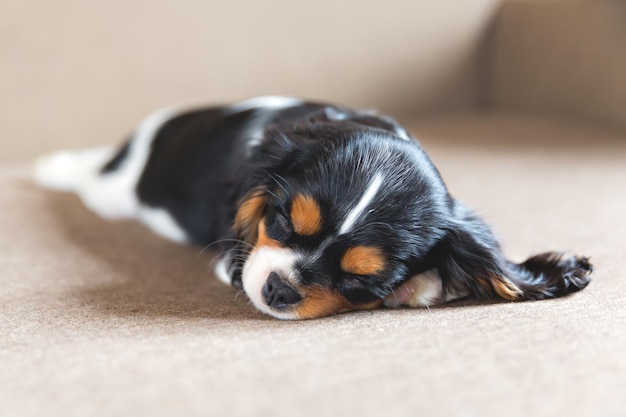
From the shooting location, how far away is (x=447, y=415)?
1.05m

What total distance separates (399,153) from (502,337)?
512 millimetres

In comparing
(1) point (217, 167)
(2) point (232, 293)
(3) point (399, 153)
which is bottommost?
(2) point (232, 293)

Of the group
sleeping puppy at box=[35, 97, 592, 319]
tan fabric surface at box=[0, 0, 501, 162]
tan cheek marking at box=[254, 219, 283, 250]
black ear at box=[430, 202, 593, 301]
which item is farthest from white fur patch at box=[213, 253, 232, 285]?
tan fabric surface at box=[0, 0, 501, 162]

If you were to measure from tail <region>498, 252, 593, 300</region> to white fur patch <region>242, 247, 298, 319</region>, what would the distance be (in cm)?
50

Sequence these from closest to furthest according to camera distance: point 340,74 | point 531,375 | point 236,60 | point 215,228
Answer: point 531,375 < point 215,228 < point 236,60 < point 340,74

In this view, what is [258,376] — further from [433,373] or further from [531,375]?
[531,375]

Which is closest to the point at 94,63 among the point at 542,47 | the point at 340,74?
the point at 340,74

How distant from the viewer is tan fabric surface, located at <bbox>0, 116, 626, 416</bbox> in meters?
1.09

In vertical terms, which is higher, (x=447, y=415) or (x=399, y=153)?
(x=399, y=153)

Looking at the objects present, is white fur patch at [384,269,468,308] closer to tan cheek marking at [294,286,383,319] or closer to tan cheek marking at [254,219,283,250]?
tan cheek marking at [294,286,383,319]

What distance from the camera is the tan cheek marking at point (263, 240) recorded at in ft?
5.30

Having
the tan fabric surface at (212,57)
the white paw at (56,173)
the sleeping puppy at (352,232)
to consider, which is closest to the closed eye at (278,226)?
the sleeping puppy at (352,232)

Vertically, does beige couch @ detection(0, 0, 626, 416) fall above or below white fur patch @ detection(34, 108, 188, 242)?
above

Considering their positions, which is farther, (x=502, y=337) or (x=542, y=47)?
(x=542, y=47)
